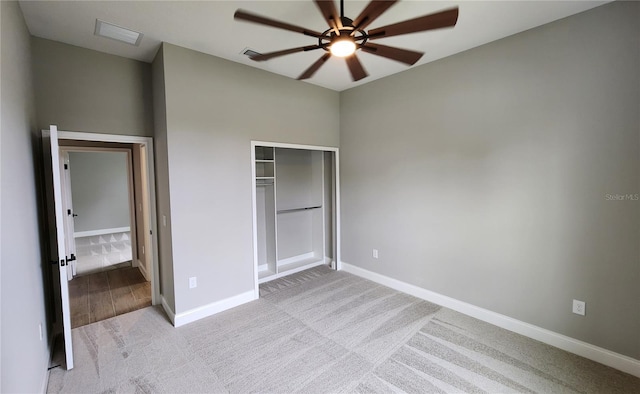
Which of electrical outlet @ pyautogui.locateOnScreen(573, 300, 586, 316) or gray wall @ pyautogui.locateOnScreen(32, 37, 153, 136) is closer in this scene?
electrical outlet @ pyautogui.locateOnScreen(573, 300, 586, 316)

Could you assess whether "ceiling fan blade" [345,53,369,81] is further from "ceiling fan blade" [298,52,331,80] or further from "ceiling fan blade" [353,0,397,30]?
"ceiling fan blade" [353,0,397,30]

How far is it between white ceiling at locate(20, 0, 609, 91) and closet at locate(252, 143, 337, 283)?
70.0 inches

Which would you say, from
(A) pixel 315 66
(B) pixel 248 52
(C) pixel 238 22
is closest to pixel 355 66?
(A) pixel 315 66

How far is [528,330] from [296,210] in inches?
136

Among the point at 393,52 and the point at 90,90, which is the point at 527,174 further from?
the point at 90,90

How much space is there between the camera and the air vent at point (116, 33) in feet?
8.11

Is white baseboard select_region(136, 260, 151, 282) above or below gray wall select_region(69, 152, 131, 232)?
below

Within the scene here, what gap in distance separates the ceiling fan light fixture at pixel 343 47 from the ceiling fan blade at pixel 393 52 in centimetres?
13

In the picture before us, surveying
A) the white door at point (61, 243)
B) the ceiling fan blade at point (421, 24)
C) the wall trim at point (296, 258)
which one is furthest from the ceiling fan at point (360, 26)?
the wall trim at point (296, 258)

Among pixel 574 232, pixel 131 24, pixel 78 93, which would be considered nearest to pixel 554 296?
pixel 574 232

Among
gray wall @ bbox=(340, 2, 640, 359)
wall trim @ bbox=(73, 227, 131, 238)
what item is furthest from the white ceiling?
wall trim @ bbox=(73, 227, 131, 238)

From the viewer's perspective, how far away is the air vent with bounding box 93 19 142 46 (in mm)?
2471

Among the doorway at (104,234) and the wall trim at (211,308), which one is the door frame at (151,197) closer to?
the doorway at (104,234)

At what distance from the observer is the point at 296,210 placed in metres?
4.85
